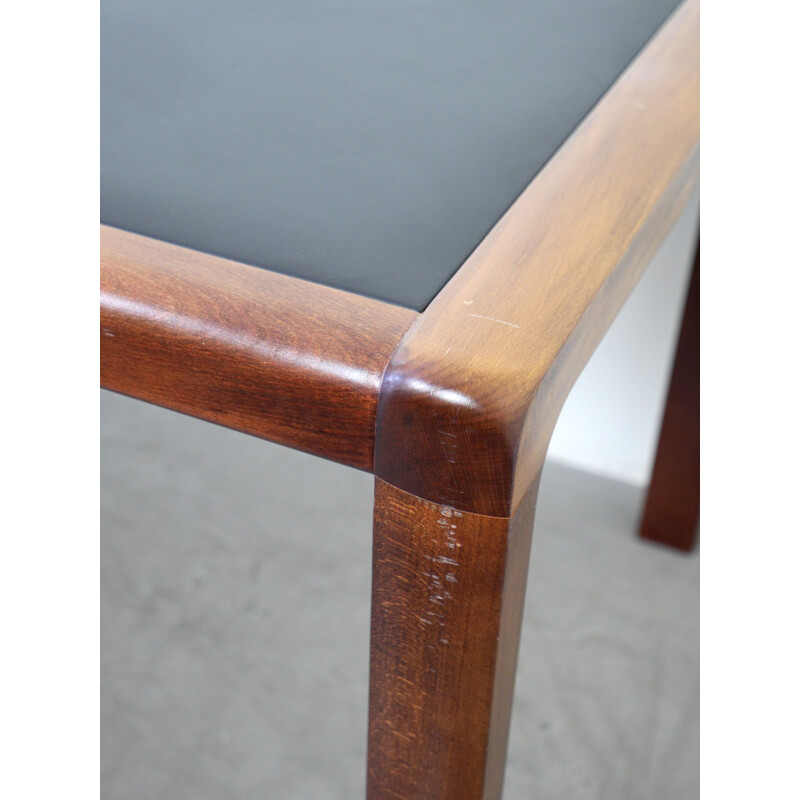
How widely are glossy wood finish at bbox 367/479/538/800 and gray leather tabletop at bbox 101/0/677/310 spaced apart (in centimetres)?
7

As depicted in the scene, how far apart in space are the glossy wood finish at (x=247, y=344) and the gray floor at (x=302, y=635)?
0.45m

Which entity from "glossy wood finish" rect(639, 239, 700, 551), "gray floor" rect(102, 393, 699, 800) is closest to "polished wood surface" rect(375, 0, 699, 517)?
"glossy wood finish" rect(639, 239, 700, 551)

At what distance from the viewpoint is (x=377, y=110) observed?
401 mm

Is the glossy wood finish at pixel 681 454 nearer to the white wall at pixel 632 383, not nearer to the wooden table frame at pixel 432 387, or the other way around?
the white wall at pixel 632 383

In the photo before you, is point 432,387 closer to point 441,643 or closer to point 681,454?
point 441,643

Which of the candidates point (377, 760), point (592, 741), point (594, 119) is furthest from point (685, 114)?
point (592, 741)

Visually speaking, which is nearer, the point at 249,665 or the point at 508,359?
the point at 508,359

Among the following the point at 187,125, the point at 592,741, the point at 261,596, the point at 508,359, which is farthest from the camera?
the point at 261,596

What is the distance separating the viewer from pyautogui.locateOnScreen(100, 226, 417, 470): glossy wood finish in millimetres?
290

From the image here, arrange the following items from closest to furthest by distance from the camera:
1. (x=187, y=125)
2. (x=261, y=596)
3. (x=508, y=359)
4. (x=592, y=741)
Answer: (x=508, y=359) < (x=187, y=125) < (x=592, y=741) < (x=261, y=596)

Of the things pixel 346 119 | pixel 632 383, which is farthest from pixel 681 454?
pixel 346 119

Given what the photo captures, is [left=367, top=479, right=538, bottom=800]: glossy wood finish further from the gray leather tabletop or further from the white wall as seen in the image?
the white wall
